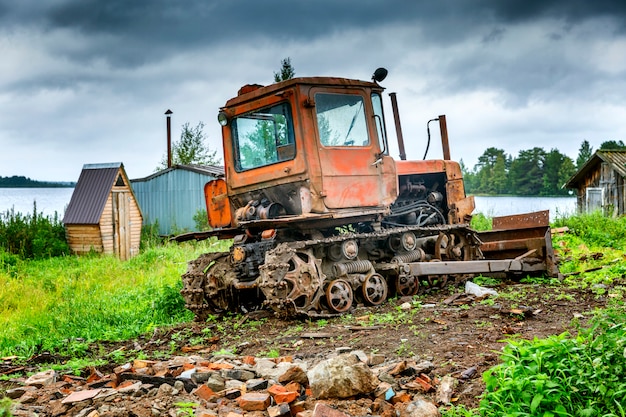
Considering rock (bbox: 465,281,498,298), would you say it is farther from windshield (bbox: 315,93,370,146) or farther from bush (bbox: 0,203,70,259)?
bush (bbox: 0,203,70,259)

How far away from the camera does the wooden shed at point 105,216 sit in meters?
20.2

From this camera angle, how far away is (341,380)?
14.7ft

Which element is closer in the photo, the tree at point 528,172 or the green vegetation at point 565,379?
the green vegetation at point 565,379

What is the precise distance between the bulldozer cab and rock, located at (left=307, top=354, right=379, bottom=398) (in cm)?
370

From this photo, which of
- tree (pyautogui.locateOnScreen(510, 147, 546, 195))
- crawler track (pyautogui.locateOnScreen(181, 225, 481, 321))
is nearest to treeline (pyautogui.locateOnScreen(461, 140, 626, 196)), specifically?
tree (pyautogui.locateOnScreen(510, 147, 546, 195))

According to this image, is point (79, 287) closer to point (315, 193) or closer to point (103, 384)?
point (315, 193)

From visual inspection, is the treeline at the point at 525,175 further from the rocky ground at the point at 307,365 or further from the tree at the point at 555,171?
the rocky ground at the point at 307,365

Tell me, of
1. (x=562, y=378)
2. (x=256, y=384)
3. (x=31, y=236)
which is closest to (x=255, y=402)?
(x=256, y=384)

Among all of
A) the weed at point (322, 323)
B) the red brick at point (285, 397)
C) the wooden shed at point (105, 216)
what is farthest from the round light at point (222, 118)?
the wooden shed at point (105, 216)

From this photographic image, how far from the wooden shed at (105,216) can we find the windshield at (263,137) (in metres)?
12.1

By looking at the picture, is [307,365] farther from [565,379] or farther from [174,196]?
[174,196]

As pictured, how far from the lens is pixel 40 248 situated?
20.2 m

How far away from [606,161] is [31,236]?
23040 mm

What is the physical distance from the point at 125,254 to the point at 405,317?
14.7 m
